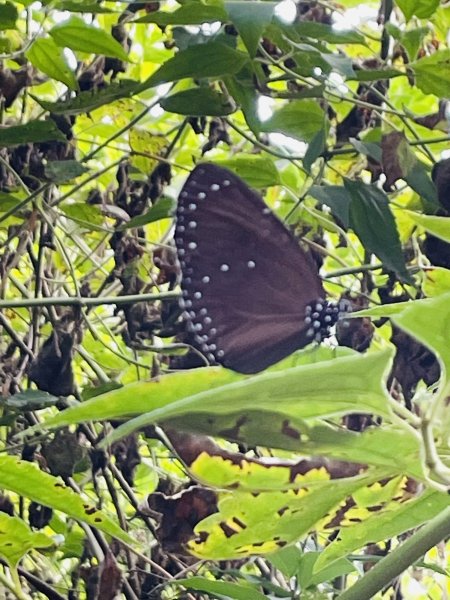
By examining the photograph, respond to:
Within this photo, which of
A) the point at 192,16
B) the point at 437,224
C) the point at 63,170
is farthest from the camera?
the point at 63,170

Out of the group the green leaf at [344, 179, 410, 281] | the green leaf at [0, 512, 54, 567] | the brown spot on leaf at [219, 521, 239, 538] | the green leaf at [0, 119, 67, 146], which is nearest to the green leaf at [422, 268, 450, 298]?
the green leaf at [344, 179, 410, 281]

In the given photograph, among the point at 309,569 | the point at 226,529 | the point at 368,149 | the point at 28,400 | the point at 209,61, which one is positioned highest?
the point at 209,61

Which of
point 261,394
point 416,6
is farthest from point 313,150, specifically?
point 261,394

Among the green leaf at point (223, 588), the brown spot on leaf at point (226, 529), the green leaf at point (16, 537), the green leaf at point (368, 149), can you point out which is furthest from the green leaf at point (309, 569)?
the green leaf at point (368, 149)

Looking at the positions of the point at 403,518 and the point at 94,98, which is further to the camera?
the point at 94,98

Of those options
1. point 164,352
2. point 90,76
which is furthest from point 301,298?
point 90,76

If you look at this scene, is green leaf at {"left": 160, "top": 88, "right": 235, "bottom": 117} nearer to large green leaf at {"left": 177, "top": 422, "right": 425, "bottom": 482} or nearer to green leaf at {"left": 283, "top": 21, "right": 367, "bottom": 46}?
green leaf at {"left": 283, "top": 21, "right": 367, "bottom": 46}

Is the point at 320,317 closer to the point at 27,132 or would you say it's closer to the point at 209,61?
the point at 209,61

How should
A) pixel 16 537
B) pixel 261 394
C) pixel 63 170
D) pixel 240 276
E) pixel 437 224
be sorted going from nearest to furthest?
pixel 261 394 < pixel 437 224 < pixel 16 537 < pixel 240 276 < pixel 63 170
